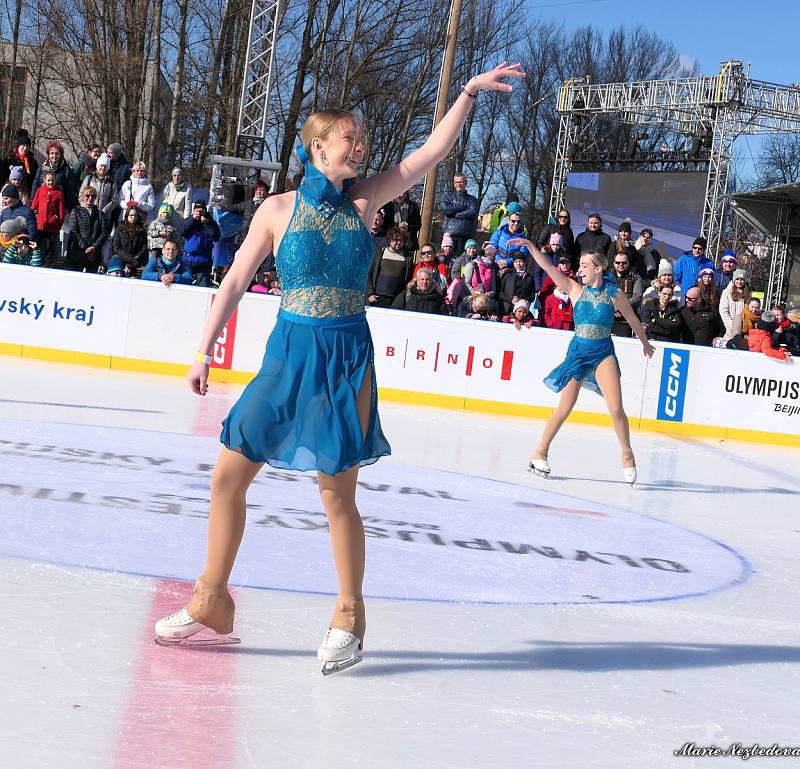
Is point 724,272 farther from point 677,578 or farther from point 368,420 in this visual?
point 368,420

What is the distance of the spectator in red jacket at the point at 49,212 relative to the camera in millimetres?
13617

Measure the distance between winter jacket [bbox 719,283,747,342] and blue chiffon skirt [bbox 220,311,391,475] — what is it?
441 inches

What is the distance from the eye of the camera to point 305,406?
120 inches

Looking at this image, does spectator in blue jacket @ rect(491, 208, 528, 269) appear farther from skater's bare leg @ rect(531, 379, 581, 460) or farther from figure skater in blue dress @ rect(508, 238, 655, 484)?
skater's bare leg @ rect(531, 379, 581, 460)

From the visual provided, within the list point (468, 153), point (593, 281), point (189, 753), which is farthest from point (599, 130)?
point (189, 753)

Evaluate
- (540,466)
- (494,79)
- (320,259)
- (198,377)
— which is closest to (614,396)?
(540,466)

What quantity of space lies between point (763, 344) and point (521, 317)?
2766mm

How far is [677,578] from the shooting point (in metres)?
4.93

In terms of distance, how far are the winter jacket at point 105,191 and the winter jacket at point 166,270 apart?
123cm

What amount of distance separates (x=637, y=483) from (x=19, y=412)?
4.41 m

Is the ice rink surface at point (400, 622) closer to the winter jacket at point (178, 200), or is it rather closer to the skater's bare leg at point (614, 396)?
the skater's bare leg at point (614, 396)

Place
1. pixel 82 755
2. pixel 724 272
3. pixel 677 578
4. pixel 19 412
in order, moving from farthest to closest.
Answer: pixel 724 272, pixel 19 412, pixel 677 578, pixel 82 755

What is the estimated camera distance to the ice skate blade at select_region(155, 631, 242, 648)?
3.20 metres

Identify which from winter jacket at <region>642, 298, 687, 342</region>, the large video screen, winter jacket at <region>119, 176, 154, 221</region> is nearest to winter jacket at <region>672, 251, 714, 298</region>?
winter jacket at <region>642, 298, 687, 342</region>
